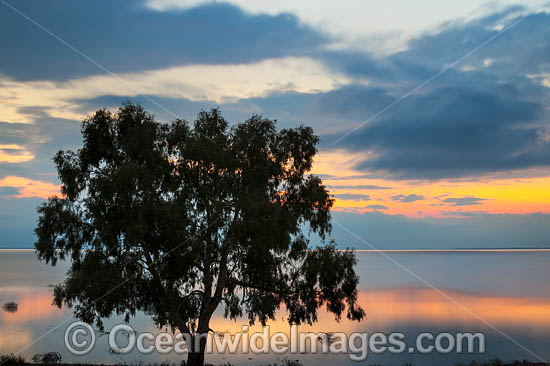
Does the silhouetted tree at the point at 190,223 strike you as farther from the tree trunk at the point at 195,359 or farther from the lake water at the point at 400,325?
the lake water at the point at 400,325

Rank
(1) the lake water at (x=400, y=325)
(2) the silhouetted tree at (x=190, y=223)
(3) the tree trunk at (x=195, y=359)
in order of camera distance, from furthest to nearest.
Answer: (1) the lake water at (x=400, y=325)
(3) the tree trunk at (x=195, y=359)
(2) the silhouetted tree at (x=190, y=223)

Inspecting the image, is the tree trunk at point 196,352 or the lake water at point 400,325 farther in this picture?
the lake water at point 400,325

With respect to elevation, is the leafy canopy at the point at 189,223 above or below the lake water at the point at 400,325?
above

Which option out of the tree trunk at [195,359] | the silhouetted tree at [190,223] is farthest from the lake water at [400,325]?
the silhouetted tree at [190,223]

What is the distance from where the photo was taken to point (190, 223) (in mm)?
22312

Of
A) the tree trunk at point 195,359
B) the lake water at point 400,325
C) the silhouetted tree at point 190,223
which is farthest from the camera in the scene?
the lake water at point 400,325

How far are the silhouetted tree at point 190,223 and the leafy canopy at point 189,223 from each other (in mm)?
54

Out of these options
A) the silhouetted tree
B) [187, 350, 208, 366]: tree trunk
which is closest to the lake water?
[187, 350, 208, 366]: tree trunk

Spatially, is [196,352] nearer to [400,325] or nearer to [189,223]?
[189,223]

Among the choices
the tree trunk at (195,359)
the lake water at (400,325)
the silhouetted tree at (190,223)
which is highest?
the silhouetted tree at (190,223)

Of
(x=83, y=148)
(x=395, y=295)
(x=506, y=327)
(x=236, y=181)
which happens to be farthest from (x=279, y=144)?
(x=395, y=295)

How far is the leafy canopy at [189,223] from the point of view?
2119 cm

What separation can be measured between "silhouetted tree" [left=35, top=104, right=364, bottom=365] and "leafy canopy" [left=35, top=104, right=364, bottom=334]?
0.05 meters

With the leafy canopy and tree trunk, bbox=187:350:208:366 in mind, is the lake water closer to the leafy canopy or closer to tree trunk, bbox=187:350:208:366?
tree trunk, bbox=187:350:208:366
